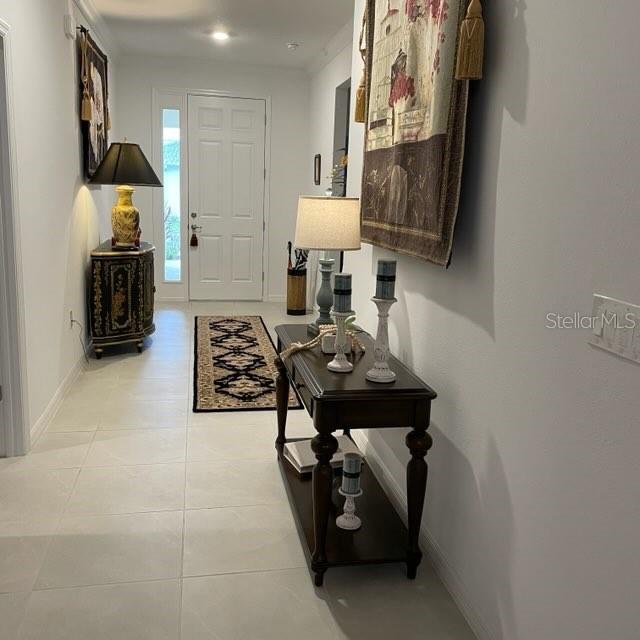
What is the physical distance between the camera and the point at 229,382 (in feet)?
14.3

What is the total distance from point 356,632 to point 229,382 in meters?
2.57

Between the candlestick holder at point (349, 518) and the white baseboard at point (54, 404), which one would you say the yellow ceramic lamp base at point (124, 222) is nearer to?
the white baseboard at point (54, 404)

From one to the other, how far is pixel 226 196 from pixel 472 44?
572 cm

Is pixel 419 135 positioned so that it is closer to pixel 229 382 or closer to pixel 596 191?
pixel 596 191

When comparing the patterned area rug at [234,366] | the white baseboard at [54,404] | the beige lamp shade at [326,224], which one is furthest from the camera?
the patterned area rug at [234,366]

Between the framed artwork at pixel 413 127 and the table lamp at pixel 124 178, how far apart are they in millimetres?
2481

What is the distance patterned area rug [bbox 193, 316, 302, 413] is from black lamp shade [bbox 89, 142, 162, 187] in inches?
56.2

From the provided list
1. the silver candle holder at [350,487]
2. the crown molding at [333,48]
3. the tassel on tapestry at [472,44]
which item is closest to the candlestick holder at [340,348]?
the silver candle holder at [350,487]

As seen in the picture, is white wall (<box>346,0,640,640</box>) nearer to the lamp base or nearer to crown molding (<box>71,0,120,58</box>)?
the lamp base

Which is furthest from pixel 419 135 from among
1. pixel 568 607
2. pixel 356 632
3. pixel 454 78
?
pixel 356 632

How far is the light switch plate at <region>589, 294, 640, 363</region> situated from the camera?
1219 mm

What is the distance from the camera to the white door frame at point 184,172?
6.86 m

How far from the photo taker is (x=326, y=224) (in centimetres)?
269

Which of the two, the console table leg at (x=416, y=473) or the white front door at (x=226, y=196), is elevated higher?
the white front door at (x=226, y=196)
